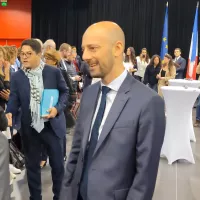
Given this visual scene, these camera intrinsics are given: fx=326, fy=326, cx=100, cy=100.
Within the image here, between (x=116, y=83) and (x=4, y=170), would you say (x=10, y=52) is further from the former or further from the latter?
(x=116, y=83)

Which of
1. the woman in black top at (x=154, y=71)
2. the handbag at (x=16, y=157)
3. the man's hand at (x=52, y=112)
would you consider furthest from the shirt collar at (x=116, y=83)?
the woman in black top at (x=154, y=71)

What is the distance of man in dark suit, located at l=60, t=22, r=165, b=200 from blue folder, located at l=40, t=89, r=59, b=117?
1.13 metres

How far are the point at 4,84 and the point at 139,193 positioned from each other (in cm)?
245

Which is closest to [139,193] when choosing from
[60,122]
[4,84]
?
[60,122]

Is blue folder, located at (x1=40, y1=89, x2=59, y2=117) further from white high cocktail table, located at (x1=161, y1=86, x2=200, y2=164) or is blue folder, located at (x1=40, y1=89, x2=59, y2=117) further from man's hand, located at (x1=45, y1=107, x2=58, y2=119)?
white high cocktail table, located at (x1=161, y1=86, x2=200, y2=164)

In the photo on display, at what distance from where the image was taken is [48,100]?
8.27 feet

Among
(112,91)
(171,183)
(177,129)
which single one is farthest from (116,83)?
(177,129)

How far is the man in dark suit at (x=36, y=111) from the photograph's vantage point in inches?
96.1

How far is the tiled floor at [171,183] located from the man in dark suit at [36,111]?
52 centimetres

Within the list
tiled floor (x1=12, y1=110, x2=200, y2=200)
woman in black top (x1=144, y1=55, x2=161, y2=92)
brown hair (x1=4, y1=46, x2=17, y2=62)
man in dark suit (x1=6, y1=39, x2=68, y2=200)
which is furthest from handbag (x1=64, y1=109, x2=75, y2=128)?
woman in black top (x1=144, y1=55, x2=161, y2=92)

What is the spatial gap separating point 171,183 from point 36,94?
1829 mm

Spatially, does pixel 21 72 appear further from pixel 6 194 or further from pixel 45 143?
pixel 6 194

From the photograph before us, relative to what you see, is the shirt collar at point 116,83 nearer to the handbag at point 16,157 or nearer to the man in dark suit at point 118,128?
the man in dark suit at point 118,128

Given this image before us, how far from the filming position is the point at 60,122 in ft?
8.46
